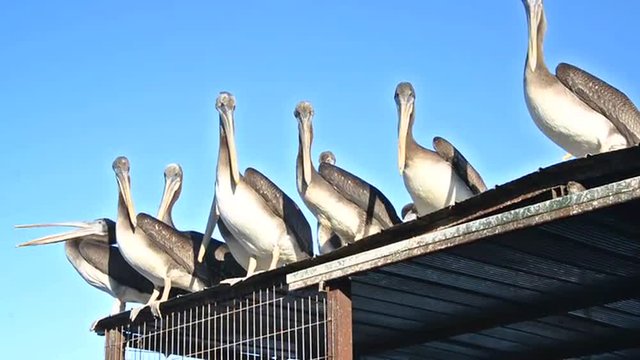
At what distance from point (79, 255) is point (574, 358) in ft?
17.9

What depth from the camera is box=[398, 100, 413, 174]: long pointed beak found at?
1054cm

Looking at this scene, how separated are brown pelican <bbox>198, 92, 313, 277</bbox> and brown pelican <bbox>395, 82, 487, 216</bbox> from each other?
3.75ft

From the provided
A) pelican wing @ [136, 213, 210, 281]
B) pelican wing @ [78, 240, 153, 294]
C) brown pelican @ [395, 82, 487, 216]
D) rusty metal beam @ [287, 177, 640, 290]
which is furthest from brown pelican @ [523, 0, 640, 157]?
pelican wing @ [78, 240, 153, 294]

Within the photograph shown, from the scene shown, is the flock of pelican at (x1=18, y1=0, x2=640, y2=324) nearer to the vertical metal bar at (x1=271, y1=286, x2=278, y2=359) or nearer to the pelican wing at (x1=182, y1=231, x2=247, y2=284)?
the pelican wing at (x1=182, y1=231, x2=247, y2=284)

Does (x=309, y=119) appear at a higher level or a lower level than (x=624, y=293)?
higher

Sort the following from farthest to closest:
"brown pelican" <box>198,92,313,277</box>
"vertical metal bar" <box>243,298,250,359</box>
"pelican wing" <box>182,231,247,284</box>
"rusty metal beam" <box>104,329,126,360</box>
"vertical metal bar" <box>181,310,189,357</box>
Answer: "pelican wing" <box>182,231,247,284</box>, "brown pelican" <box>198,92,313,277</box>, "rusty metal beam" <box>104,329,126,360</box>, "vertical metal bar" <box>181,310,189,357</box>, "vertical metal bar" <box>243,298,250,359</box>

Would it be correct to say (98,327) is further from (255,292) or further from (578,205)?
(578,205)

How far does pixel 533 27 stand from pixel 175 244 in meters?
4.08

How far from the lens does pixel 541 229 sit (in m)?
7.50

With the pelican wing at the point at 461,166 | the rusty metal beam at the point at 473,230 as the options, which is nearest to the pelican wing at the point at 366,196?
the pelican wing at the point at 461,166

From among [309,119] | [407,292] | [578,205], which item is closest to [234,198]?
[309,119]

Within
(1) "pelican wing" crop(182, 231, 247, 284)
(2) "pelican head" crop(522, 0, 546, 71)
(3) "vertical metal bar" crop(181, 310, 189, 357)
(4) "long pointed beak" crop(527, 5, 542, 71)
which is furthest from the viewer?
(1) "pelican wing" crop(182, 231, 247, 284)

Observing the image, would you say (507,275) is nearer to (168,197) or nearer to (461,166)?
(461,166)

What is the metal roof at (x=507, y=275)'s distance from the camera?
23.5ft
